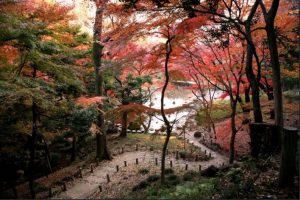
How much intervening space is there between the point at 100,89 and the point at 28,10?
643 cm

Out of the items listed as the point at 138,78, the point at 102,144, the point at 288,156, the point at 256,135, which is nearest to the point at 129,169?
the point at 102,144

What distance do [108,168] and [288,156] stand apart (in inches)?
493

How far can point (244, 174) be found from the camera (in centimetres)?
842

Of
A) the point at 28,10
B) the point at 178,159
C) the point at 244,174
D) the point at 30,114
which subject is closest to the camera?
the point at 244,174

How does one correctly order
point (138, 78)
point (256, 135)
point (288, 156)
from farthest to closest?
point (138, 78) < point (256, 135) < point (288, 156)

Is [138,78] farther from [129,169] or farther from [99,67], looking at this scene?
[129,169]

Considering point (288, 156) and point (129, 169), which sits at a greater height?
point (288, 156)

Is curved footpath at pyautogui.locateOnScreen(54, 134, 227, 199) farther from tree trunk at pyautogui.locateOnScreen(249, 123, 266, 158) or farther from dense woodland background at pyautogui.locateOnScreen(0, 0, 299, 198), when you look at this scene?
tree trunk at pyautogui.locateOnScreen(249, 123, 266, 158)

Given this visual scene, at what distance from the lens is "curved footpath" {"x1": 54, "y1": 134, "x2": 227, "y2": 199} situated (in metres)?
14.4

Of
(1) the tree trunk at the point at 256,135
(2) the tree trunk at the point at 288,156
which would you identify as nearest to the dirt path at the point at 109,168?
(1) the tree trunk at the point at 256,135

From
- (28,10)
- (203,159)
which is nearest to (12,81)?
(28,10)

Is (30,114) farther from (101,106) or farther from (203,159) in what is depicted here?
(203,159)

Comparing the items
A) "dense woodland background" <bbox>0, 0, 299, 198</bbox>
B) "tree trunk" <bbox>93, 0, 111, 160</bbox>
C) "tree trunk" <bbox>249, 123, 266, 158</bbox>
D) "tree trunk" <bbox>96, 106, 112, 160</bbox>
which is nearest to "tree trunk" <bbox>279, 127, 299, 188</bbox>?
"dense woodland background" <bbox>0, 0, 299, 198</bbox>

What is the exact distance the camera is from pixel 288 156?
6.86m
